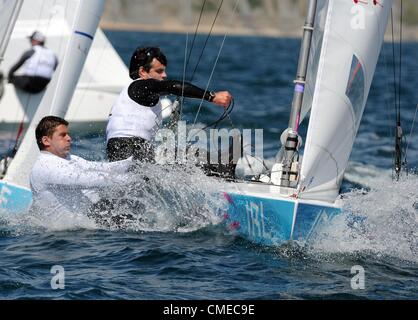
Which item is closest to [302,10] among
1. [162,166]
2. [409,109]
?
[409,109]

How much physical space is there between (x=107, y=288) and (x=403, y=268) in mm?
1656

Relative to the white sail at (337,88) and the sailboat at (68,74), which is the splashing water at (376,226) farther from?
the sailboat at (68,74)

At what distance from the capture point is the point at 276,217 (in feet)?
18.4

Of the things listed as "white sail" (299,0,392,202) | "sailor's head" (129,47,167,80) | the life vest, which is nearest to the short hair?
the life vest

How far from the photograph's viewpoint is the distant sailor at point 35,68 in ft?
27.2

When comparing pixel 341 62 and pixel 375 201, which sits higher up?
pixel 341 62

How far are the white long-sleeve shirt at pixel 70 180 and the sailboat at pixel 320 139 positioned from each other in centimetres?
71

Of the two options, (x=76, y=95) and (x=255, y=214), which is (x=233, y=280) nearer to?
(x=255, y=214)

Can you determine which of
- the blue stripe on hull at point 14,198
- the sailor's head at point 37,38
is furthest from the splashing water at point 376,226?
the sailor's head at point 37,38

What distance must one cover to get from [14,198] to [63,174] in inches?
32.8

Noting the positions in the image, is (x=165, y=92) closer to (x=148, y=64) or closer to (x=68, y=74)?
(x=148, y=64)

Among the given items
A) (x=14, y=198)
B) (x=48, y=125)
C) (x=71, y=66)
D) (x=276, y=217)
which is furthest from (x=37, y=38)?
(x=276, y=217)

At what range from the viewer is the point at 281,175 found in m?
5.91
